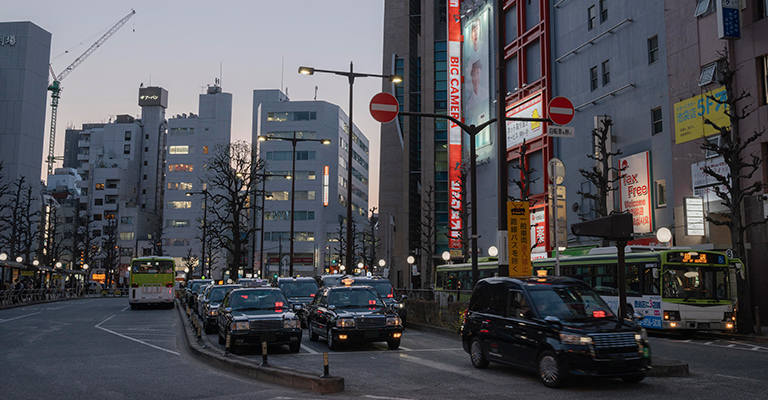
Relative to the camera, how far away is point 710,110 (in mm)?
29438

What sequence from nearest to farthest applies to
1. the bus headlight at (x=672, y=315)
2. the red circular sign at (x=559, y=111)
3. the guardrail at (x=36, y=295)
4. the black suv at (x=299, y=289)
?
the red circular sign at (x=559, y=111) < the bus headlight at (x=672, y=315) < the black suv at (x=299, y=289) < the guardrail at (x=36, y=295)

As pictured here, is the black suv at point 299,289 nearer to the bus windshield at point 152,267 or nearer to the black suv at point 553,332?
the black suv at point 553,332

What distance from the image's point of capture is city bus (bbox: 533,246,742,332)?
21438 millimetres

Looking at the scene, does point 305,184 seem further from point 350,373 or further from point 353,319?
point 350,373

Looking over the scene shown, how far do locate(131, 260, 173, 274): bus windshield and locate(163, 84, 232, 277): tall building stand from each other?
7701 centimetres

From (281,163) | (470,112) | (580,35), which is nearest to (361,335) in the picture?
(580,35)

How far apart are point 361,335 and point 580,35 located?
3193cm

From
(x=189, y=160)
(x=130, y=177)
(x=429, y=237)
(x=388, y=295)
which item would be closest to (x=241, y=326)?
(x=388, y=295)

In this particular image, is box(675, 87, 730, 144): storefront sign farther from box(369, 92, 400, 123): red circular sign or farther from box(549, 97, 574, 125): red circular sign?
box(369, 92, 400, 123): red circular sign

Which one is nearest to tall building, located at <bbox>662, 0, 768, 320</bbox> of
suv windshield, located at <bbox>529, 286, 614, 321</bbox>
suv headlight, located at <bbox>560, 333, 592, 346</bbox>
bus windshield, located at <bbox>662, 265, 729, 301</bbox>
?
bus windshield, located at <bbox>662, 265, 729, 301</bbox>

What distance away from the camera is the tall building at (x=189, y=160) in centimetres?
11725

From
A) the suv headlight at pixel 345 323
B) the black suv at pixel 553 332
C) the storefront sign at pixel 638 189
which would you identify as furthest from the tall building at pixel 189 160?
the black suv at pixel 553 332

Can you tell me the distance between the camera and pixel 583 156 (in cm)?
4000

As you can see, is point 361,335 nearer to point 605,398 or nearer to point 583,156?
point 605,398
